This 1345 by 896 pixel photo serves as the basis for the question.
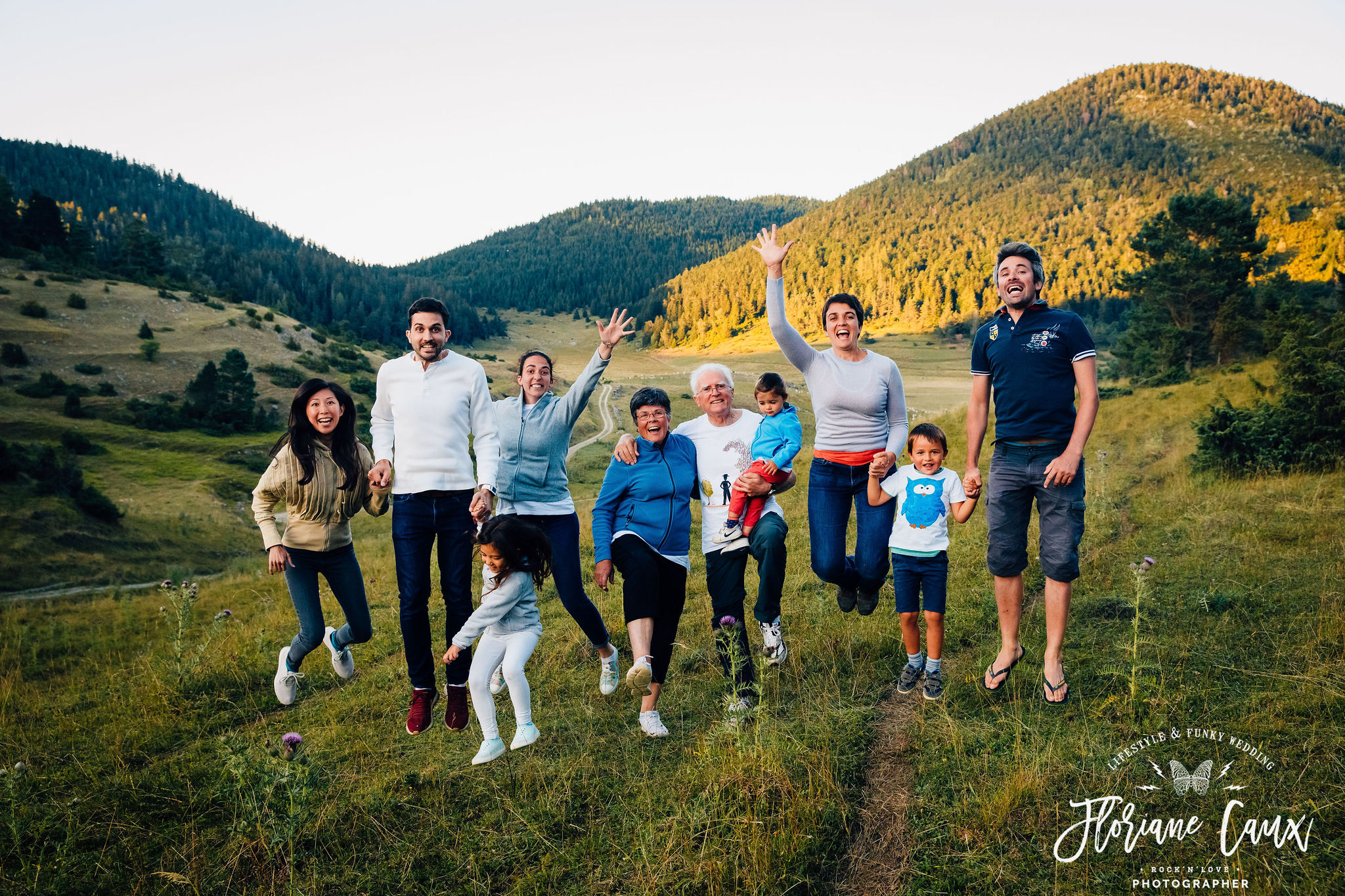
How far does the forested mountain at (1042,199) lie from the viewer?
108 meters

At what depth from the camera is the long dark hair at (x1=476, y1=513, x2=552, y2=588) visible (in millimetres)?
4574

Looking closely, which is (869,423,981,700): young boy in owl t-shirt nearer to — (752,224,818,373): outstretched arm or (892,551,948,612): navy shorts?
(892,551,948,612): navy shorts

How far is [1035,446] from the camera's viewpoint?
4.48 metres

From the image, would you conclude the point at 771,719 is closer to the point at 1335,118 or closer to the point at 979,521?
the point at 979,521

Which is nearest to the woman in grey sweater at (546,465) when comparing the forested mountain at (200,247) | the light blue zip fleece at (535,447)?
the light blue zip fleece at (535,447)

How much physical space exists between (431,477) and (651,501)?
1.70 meters

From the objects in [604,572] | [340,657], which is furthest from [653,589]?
[340,657]

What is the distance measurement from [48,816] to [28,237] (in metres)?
90.3

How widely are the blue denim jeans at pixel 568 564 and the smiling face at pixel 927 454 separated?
8.97 ft

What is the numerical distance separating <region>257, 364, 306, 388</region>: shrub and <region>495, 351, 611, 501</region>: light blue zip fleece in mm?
57220

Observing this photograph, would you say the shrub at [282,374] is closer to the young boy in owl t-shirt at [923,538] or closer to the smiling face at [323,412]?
the smiling face at [323,412]

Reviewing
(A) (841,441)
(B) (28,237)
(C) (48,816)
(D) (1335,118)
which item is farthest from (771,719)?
(D) (1335,118)

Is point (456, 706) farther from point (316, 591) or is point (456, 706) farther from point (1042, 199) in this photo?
point (1042, 199)

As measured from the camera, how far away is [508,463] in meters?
5.38
